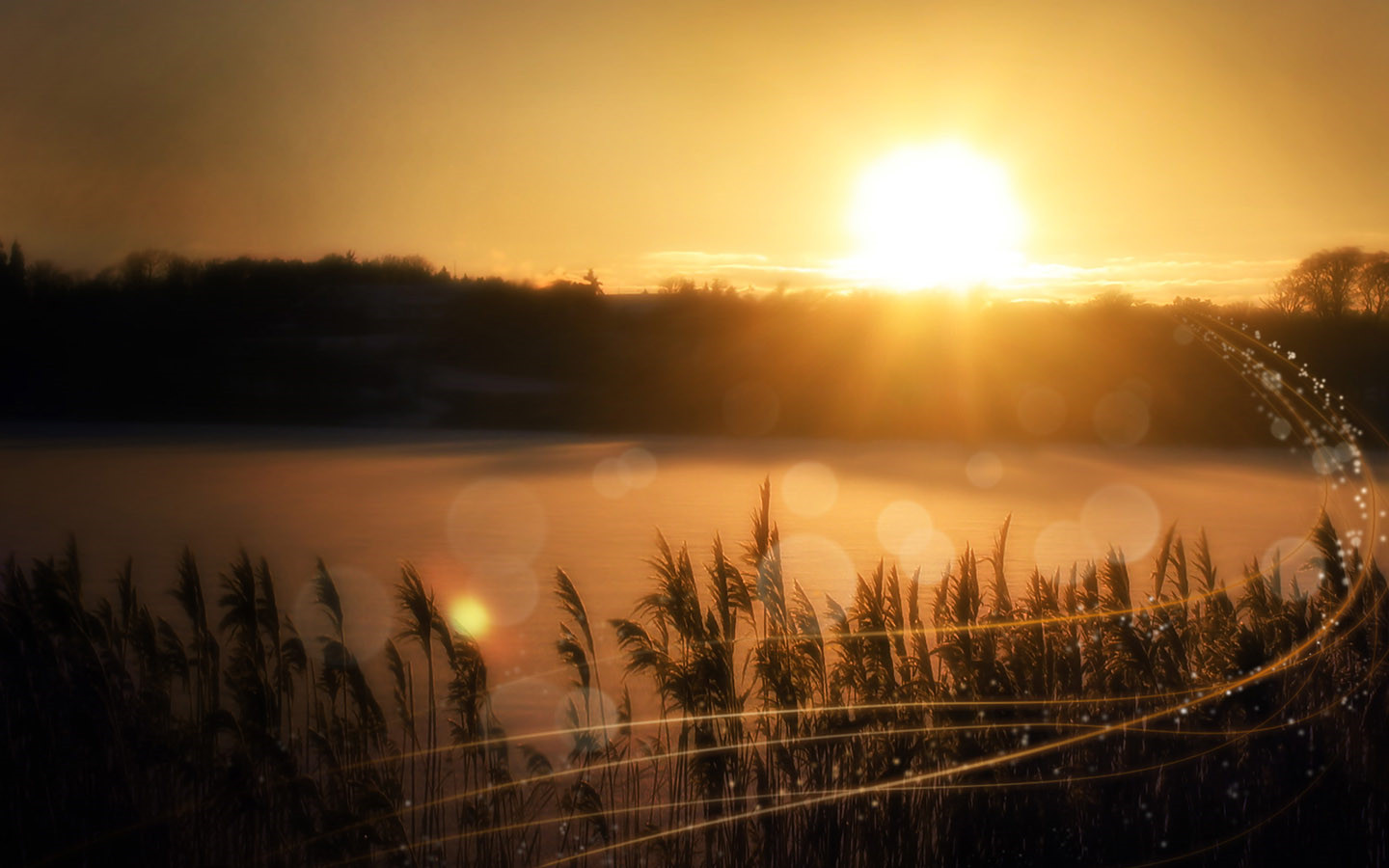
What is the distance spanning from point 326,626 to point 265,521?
6512mm

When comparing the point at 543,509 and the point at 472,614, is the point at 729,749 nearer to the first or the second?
the point at 472,614

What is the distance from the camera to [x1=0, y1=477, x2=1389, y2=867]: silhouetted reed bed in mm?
4457

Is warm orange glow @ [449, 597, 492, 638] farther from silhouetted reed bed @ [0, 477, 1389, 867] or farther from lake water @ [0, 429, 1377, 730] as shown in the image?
silhouetted reed bed @ [0, 477, 1389, 867]

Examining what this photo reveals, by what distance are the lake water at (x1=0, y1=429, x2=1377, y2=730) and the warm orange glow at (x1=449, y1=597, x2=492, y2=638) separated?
0.15ft

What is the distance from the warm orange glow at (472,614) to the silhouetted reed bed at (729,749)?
3850 mm

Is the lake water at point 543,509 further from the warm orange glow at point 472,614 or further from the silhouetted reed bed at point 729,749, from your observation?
the silhouetted reed bed at point 729,749

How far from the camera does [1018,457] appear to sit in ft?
84.1

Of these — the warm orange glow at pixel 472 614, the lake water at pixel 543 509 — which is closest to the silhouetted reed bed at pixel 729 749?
the lake water at pixel 543 509

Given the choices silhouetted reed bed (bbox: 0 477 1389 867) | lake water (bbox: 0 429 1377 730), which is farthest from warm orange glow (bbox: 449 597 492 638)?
silhouetted reed bed (bbox: 0 477 1389 867)

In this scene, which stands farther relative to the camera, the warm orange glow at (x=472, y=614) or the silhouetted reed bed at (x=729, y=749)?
the warm orange glow at (x=472, y=614)

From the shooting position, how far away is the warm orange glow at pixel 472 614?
944 cm

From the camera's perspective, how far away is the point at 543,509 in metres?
16.2

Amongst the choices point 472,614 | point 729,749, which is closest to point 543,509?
point 472,614

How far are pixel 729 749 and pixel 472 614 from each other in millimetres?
5650
